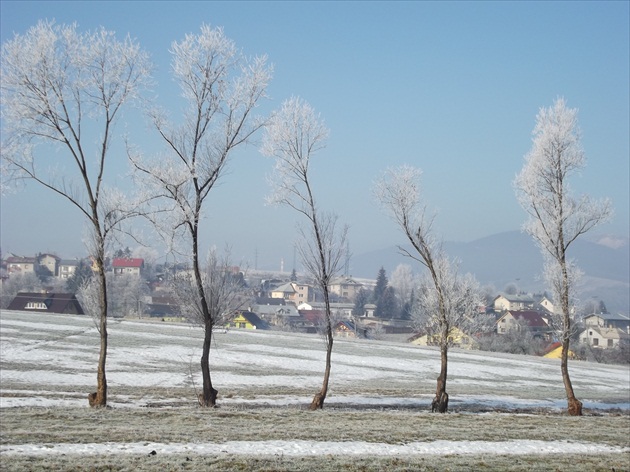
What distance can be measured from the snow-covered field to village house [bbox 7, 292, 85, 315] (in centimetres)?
2817

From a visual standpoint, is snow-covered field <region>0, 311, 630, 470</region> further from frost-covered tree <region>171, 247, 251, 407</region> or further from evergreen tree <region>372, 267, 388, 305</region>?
evergreen tree <region>372, 267, 388, 305</region>

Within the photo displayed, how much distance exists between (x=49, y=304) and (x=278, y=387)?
2850 inches

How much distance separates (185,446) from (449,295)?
15.0 metres

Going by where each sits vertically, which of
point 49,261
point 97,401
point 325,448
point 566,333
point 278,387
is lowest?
point 278,387

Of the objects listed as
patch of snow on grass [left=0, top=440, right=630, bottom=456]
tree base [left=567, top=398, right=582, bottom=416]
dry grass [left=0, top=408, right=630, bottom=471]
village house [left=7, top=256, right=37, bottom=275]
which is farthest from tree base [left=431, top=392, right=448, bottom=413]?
village house [left=7, top=256, right=37, bottom=275]

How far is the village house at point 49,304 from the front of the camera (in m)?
93.1

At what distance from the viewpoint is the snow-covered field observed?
1408cm

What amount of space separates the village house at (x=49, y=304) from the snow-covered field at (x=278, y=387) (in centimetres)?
2817

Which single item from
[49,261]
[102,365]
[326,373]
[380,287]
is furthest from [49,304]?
[49,261]

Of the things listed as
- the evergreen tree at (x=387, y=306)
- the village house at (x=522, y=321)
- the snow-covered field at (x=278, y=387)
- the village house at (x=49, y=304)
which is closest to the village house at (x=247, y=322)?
the village house at (x=49, y=304)

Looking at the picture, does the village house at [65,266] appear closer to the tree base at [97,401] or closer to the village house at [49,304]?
the village house at [49,304]

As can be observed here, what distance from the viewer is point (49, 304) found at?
9419 centimetres

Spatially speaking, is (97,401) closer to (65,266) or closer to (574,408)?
(574,408)

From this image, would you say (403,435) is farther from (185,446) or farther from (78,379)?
(78,379)
